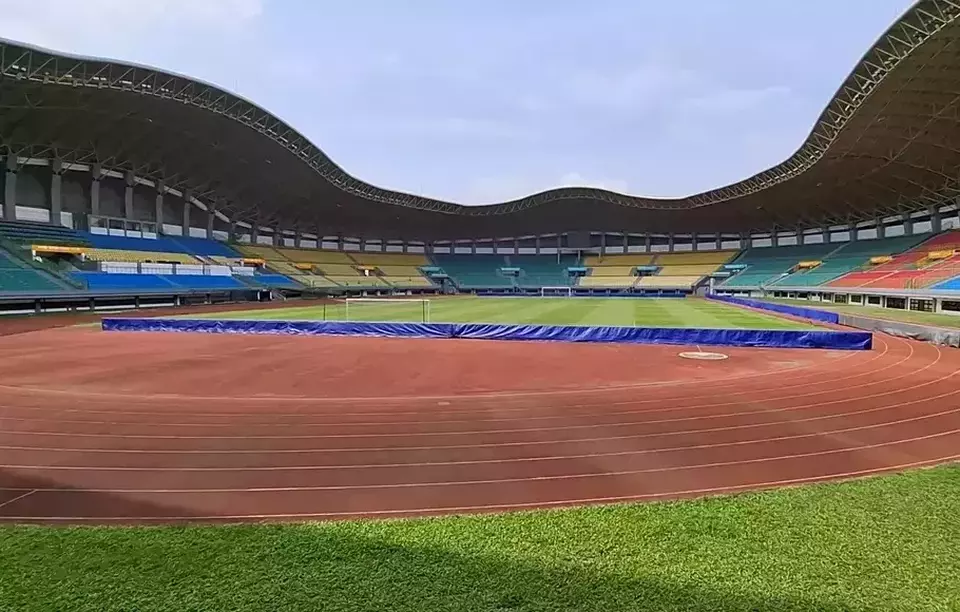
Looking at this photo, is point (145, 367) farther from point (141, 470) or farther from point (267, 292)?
point (267, 292)

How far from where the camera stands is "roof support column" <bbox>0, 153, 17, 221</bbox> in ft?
139

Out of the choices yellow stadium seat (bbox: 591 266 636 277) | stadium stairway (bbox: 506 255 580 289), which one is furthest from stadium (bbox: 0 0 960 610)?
stadium stairway (bbox: 506 255 580 289)

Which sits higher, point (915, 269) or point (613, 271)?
point (613, 271)

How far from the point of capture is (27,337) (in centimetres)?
2541

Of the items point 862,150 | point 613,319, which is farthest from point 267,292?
point 862,150

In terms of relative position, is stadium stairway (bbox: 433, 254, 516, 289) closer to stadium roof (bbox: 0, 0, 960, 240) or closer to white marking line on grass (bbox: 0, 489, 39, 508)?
stadium roof (bbox: 0, 0, 960, 240)

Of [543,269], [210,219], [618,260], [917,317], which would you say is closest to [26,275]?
[210,219]

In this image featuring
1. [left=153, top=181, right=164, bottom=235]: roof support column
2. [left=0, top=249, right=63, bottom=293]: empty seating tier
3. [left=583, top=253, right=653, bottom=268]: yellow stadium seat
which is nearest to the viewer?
[left=0, top=249, right=63, bottom=293]: empty seating tier

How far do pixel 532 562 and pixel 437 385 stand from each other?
9521mm

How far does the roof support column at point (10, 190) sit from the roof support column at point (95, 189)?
5.78 meters

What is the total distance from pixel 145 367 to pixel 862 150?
48.9 m

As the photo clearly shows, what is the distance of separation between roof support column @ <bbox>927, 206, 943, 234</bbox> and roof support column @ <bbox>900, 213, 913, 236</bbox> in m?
2.82

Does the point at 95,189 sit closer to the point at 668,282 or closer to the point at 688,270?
the point at 668,282

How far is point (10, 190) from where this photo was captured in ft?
141
